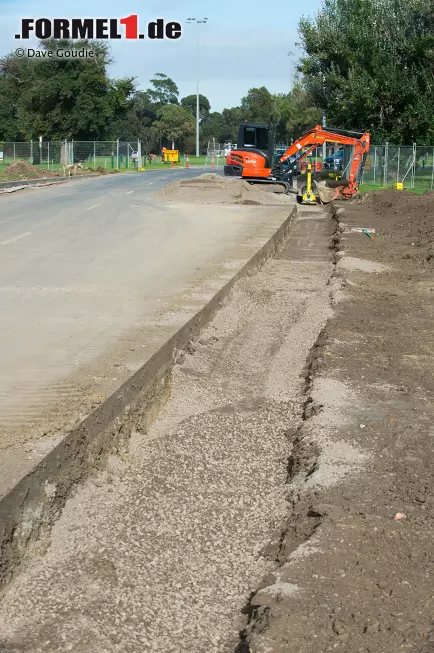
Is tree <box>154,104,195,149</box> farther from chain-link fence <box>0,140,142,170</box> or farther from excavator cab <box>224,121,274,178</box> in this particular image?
excavator cab <box>224,121,274,178</box>

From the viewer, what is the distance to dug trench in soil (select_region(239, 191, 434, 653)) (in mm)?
3738

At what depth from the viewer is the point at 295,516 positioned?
197 inches

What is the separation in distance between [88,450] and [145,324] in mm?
3188

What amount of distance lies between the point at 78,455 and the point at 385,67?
39811 millimetres

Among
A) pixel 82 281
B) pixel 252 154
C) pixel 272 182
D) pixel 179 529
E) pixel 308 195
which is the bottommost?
pixel 179 529

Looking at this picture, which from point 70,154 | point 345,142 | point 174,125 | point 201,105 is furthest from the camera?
point 201,105

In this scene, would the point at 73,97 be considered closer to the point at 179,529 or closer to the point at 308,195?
the point at 308,195

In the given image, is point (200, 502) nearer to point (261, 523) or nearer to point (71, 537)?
point (261, 523)

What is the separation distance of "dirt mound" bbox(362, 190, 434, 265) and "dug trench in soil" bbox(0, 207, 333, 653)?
9.47m

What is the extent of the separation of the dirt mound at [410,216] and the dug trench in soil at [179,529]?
9468 mm

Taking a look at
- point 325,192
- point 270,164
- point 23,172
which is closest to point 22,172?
point 23,172

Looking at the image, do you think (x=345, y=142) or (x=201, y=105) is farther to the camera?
(x=201, y=105)

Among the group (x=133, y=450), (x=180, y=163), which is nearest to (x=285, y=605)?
(x=133, y=450)
